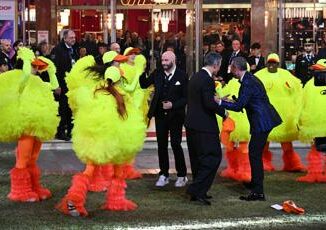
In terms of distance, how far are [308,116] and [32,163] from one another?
397 centimetres

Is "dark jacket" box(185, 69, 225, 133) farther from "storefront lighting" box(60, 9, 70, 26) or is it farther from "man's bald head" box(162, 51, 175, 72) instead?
"storefront lighting" box(60, 9, 70, 26)

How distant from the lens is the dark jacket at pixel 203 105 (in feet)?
28.7

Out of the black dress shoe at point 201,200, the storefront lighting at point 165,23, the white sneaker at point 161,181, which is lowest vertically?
the black dress shoe at point 201,200

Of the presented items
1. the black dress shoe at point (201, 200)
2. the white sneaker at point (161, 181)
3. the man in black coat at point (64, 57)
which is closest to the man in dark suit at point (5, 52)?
the man in black coat at point (64, 57)

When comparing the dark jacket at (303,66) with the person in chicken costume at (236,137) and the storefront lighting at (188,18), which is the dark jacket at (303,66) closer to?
the person in chicken costume at (236,137)

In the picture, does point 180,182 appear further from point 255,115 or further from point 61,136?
point 61,136

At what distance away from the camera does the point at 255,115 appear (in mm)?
9047

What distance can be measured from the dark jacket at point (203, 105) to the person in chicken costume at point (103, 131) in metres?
0.98

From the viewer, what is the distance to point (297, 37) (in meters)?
23.1

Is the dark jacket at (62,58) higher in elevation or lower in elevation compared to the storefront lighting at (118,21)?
lower

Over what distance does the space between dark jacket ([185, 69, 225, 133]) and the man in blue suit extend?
199mm

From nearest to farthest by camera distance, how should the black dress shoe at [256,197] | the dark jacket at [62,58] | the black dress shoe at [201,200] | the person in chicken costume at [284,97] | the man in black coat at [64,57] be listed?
the black dress shoe at [201,200], the black dress shoe at [256,197], the person in chicken costume at [284,97], the man in black coat at [64,57], the dark jacket at [62,58]

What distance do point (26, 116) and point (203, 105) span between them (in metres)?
2.24

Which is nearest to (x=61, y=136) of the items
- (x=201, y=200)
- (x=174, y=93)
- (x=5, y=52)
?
(x=5, y=52)
